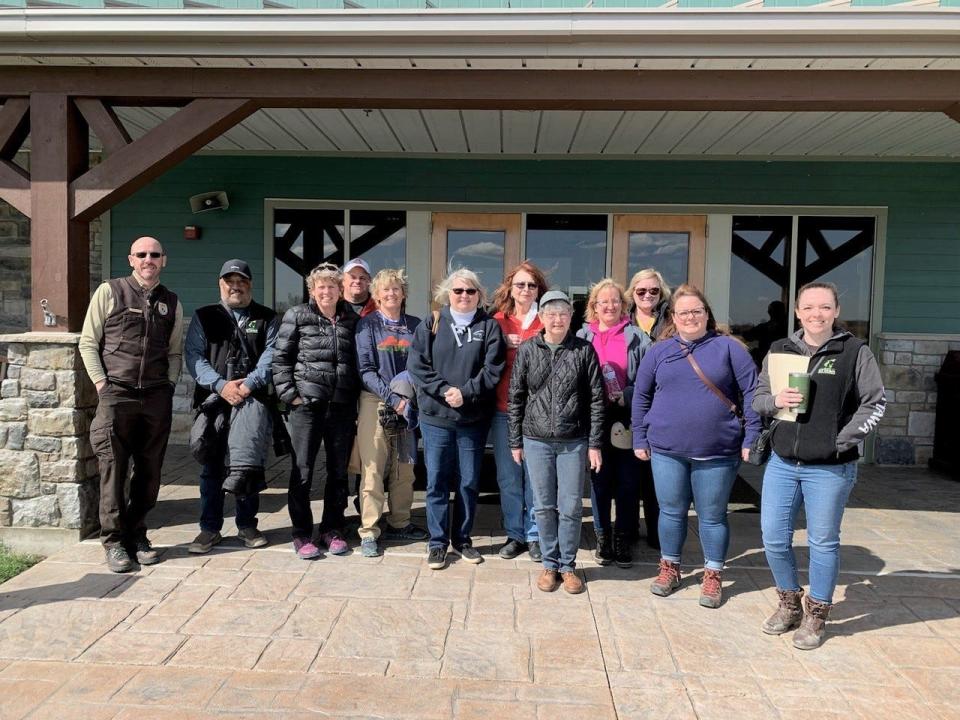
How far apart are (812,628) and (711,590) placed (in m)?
0.47

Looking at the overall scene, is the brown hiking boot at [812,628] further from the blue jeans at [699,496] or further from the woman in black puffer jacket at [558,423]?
the woman in black puffer jacket at [558,423]

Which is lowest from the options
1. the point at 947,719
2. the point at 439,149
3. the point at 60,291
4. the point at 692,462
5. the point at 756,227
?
the point at 947,719

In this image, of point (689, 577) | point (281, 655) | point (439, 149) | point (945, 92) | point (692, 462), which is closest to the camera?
point (281, 655)

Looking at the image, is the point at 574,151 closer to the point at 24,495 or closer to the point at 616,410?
the point at 616,410

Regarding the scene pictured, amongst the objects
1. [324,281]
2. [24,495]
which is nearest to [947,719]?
[324,281]

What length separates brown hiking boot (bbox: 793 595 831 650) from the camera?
2.77 meters

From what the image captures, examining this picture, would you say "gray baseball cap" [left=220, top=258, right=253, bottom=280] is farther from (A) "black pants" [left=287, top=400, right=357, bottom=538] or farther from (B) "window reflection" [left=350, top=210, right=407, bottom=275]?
(B) "window reflection" [left=350, top=210, right=407, bottom=275]

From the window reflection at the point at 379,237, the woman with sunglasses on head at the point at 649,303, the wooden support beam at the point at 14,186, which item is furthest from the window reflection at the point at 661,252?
the wooden support beam at the point at 14,186

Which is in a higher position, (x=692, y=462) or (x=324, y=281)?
(x=324, y=281)

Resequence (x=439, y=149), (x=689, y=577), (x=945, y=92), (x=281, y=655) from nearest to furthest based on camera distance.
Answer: (x=281, y=655) < (x=689, y=577) < (x=945, y=92) < (x=439, y=149)

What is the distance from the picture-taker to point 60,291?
3.91 meters

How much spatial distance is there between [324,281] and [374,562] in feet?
5.07

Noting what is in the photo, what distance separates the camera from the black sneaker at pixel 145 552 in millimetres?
3543

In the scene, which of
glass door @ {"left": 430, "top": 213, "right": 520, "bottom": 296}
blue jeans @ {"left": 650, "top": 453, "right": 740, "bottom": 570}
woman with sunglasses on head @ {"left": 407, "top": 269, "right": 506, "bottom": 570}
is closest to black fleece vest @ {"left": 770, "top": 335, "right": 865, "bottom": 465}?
blue jeans @ {"left": 650, "top": 453, "right": 740, "bottom": 570}
